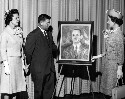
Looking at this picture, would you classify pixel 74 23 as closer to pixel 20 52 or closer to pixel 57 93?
pixel 20 52

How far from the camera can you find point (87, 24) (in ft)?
12.2

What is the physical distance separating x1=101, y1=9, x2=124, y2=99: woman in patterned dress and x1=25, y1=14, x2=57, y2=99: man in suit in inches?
35.1

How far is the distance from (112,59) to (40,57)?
110 cm

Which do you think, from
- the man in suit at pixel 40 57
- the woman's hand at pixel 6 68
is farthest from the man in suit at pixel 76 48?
the woman's hand at pixel 6 68

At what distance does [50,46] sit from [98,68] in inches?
48.7

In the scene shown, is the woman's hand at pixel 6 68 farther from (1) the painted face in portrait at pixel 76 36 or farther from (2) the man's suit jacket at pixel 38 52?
(1) the painted face in portrait at pixel 76 36

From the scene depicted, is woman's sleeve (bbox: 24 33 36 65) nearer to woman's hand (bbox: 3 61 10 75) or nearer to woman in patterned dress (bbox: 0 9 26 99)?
woman in patterned dress (bbox: 0 9 26 99)

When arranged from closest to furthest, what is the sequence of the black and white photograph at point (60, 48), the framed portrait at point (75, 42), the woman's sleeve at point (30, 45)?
the black and white photograph at point (60, 48) < the woman's sleeve at point (30, 45) < the framed portrait at point (75, 42)

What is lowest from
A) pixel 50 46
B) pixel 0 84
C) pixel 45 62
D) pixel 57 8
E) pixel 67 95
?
pixel 67 95

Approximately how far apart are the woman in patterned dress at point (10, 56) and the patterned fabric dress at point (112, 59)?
1277 millimetres

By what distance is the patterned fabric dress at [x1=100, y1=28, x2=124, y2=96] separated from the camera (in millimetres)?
3279

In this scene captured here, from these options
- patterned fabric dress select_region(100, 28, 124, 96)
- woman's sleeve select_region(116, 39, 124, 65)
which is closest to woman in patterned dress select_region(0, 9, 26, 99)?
patterned fabric dress select_region(100, 28, 124, 96)

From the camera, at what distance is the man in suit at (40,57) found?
3627 mm

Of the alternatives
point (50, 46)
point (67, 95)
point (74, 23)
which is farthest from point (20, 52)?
point (67, 95)
